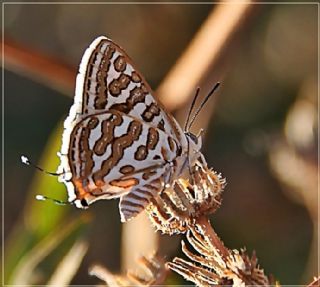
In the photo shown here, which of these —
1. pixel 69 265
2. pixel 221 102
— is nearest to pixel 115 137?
pixel 69 265

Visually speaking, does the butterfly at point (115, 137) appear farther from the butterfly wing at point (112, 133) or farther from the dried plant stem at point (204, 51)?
the dried plant stem at point (204, 51)

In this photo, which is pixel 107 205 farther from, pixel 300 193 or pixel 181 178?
pixel 181 178

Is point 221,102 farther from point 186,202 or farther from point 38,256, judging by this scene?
point 186,202

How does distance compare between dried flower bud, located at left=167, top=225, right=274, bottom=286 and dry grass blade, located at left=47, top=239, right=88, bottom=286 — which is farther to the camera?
dry grass blade, located at left=47, top=239, right=88, bottom=286

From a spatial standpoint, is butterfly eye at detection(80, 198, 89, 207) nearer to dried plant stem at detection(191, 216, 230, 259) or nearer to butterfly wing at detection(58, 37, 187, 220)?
butterfly wing at detection(58, 37, 187, 220)

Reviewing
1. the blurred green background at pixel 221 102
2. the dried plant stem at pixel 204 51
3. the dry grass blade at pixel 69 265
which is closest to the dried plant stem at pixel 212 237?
the dry grass blade at pixel 69 265

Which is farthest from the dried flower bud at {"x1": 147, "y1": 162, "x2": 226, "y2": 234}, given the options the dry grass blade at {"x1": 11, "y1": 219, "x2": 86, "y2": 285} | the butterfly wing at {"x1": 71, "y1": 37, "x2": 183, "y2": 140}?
the dry grass blade at {"x1": 11, "y1": 219, "x2": 86, "y2": 285}

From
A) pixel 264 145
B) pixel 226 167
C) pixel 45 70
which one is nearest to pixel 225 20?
pixel 45 70
